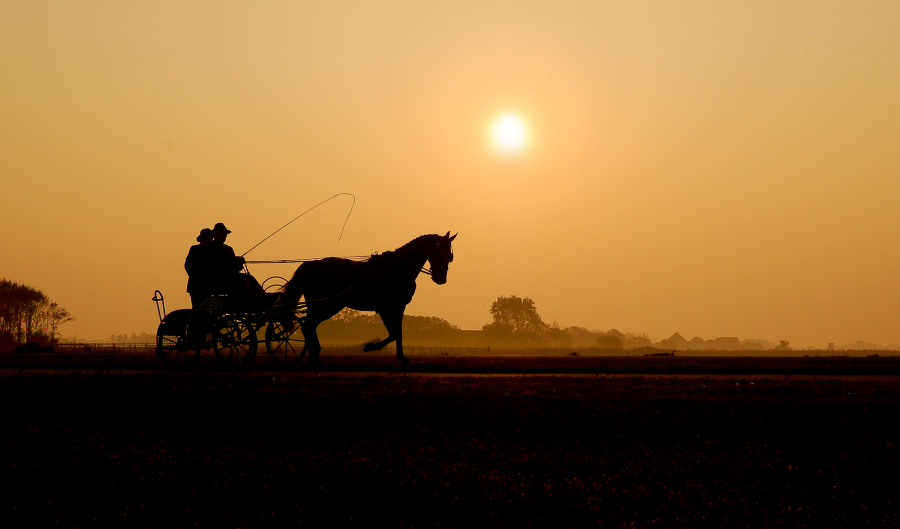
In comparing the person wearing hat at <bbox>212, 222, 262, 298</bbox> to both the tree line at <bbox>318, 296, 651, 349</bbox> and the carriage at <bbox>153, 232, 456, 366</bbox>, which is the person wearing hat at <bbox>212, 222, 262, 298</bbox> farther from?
the tree line at <bbox>318, 296, 651, 349</bbox>

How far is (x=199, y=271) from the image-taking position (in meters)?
16.7

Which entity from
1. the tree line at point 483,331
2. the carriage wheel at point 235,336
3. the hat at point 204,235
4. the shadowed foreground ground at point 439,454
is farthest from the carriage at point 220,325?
the tree line at point 483,331

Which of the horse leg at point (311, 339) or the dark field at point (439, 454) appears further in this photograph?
the horse leg at point (311, 339)

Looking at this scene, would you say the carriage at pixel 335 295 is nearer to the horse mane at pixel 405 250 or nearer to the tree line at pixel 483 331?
the horse mane at pixel 405 250

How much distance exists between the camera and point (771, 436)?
33.0 feet

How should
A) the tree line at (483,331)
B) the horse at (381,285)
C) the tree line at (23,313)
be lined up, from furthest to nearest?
the tree line at (483,331), the tree line at (23,313), the horse at (381,285)

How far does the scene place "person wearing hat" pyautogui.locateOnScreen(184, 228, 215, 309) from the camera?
16734 millimetres

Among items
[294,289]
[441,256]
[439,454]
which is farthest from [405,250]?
[439,454]

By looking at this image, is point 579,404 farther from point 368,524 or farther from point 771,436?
point 368,524

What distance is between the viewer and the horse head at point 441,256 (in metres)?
18.4

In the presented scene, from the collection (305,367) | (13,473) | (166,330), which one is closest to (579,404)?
(13,473)

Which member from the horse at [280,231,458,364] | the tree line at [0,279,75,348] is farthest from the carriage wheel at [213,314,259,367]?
the tree line at [0,279,75,348]

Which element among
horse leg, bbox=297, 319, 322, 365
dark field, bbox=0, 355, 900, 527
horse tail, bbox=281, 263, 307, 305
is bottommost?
dark field, bbox=0, 355, 900, 527

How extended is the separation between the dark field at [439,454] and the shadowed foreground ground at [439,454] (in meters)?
0.03
